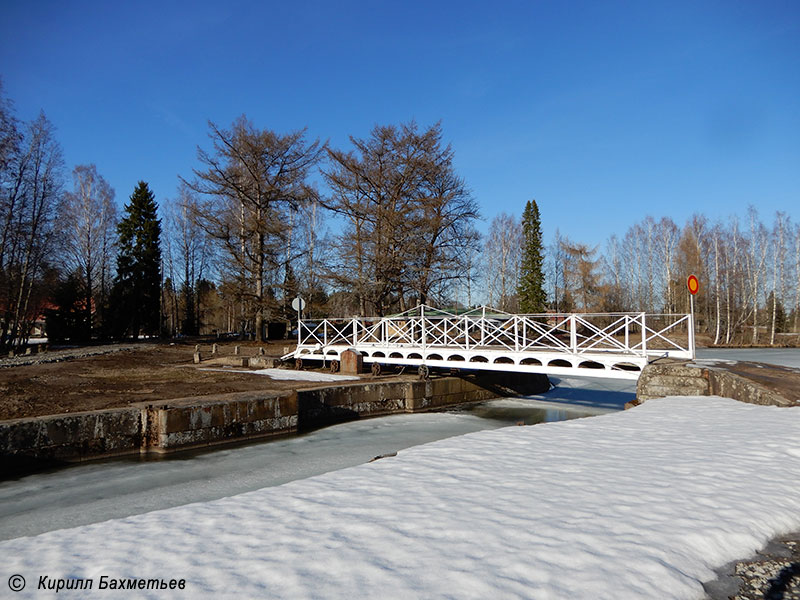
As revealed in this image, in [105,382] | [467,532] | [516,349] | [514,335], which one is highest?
[514,335]

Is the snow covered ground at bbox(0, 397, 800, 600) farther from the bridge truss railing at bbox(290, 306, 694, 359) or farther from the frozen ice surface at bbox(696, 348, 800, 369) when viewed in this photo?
the frozen ice surface at bbox(696, 348, 800, 369)

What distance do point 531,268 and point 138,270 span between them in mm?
30881

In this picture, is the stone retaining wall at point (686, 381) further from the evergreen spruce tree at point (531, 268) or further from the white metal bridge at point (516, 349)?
the evergreen spruce tree at point (531, 268)

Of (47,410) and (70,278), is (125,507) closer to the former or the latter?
(47,410)

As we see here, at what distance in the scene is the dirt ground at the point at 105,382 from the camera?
1124cm

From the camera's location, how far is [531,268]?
136 feet

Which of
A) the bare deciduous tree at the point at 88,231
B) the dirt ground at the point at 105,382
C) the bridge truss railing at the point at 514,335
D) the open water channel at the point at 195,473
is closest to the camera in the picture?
the open water channel at the point at 195,473

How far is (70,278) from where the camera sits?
31.9 m

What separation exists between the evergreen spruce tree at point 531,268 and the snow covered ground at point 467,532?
3589 centimetres

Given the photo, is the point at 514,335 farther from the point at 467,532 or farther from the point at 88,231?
the point at 88,231

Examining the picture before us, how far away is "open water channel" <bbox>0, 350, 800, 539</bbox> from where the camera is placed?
6.90 m

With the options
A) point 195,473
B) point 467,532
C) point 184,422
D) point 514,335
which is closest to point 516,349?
point 514,335

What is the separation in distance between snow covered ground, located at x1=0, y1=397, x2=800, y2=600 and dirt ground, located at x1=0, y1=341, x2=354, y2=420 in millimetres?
8546

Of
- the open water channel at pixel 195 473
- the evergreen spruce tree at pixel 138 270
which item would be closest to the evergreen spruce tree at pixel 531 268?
the open water channel at pixel 195 473
